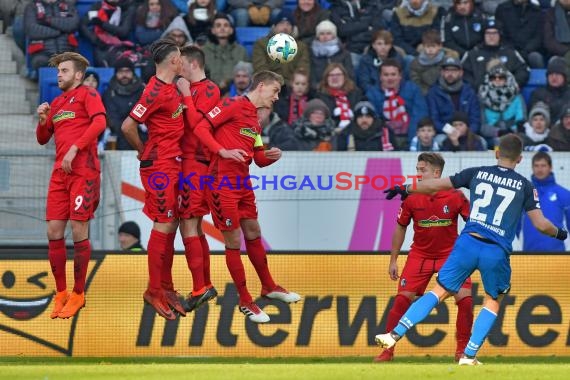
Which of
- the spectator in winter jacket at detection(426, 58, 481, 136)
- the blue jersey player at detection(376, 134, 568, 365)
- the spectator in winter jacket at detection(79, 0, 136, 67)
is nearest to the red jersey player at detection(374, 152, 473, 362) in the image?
the blue jersey player at detection(376, 134, 568, 365)

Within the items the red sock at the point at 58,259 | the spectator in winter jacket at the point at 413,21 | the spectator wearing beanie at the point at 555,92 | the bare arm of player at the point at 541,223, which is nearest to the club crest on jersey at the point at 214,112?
the red sock at the point at 58,259

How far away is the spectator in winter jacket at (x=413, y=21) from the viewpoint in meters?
22.1

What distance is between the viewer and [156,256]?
49.9 feet

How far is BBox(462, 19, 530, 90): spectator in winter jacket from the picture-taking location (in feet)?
70.5

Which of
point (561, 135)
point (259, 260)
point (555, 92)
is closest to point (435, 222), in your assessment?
point (259, 260)

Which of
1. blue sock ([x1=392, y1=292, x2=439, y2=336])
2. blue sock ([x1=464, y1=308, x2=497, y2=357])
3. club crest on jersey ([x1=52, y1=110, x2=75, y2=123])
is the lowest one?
blue sock ([x1=464, y1=308, x2=497, y2=357])

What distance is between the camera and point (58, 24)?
2180 cm

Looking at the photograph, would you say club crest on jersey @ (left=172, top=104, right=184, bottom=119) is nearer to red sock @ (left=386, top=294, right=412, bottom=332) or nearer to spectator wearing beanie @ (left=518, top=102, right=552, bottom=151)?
red sock @ (left=386, top=294, right=412, bottom=332)

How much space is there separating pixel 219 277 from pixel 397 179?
2.73 metres

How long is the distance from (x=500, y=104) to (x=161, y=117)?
7.53 m

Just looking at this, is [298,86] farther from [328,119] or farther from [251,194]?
[251,194]

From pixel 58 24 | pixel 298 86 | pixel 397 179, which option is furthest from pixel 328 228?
pixel 58 24

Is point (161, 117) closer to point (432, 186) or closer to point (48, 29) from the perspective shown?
point (432, 186)

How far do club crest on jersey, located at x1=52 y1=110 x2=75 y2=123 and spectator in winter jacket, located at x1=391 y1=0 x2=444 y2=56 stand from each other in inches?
323
